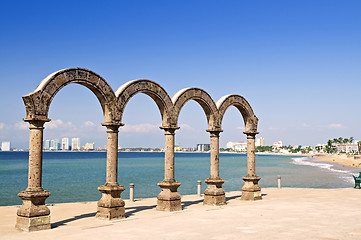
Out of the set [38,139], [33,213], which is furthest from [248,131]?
[33,213]

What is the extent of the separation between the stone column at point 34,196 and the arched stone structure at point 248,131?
8.36m

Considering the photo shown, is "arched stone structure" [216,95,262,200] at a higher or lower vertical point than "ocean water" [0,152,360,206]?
higher

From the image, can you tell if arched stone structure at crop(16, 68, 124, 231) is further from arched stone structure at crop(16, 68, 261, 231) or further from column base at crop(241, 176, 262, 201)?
column base at crop(241, 176, 262, 201)

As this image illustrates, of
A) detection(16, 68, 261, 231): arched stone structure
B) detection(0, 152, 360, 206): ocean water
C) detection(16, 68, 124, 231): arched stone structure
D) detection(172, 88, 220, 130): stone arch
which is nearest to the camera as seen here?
detection(16, 68, 124, 231): arched stone structure

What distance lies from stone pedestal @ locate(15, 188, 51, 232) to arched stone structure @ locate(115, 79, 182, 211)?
4.23 metres

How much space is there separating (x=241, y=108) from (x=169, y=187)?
20.4ft

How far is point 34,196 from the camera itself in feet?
33.8

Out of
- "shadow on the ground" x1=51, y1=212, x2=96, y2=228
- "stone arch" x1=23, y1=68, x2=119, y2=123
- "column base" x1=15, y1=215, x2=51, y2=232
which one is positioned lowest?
"shadow on the ground" x1=51, y1=212, x2=96, y2=228

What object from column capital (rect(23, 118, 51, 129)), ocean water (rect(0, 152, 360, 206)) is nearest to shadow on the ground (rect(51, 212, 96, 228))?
column capital (rect(23, 118, 51, 129))

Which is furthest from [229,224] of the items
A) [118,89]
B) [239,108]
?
[239,108]

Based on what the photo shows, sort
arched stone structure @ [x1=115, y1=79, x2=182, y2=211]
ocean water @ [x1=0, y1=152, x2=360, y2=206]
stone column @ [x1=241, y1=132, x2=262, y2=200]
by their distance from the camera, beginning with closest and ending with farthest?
arched stone structure @ [x1=115, y1=79, x2=182, y2=211], stone column @ [x1=241, y1=132, x2=262, y2=200], ocean water @ [x1=0, y1=152, x2=360, y2=206]

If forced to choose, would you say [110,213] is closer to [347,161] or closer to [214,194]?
[214,194]

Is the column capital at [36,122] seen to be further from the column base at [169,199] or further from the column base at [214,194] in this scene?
the column base at [214,194]

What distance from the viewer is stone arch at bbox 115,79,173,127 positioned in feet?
41.7
